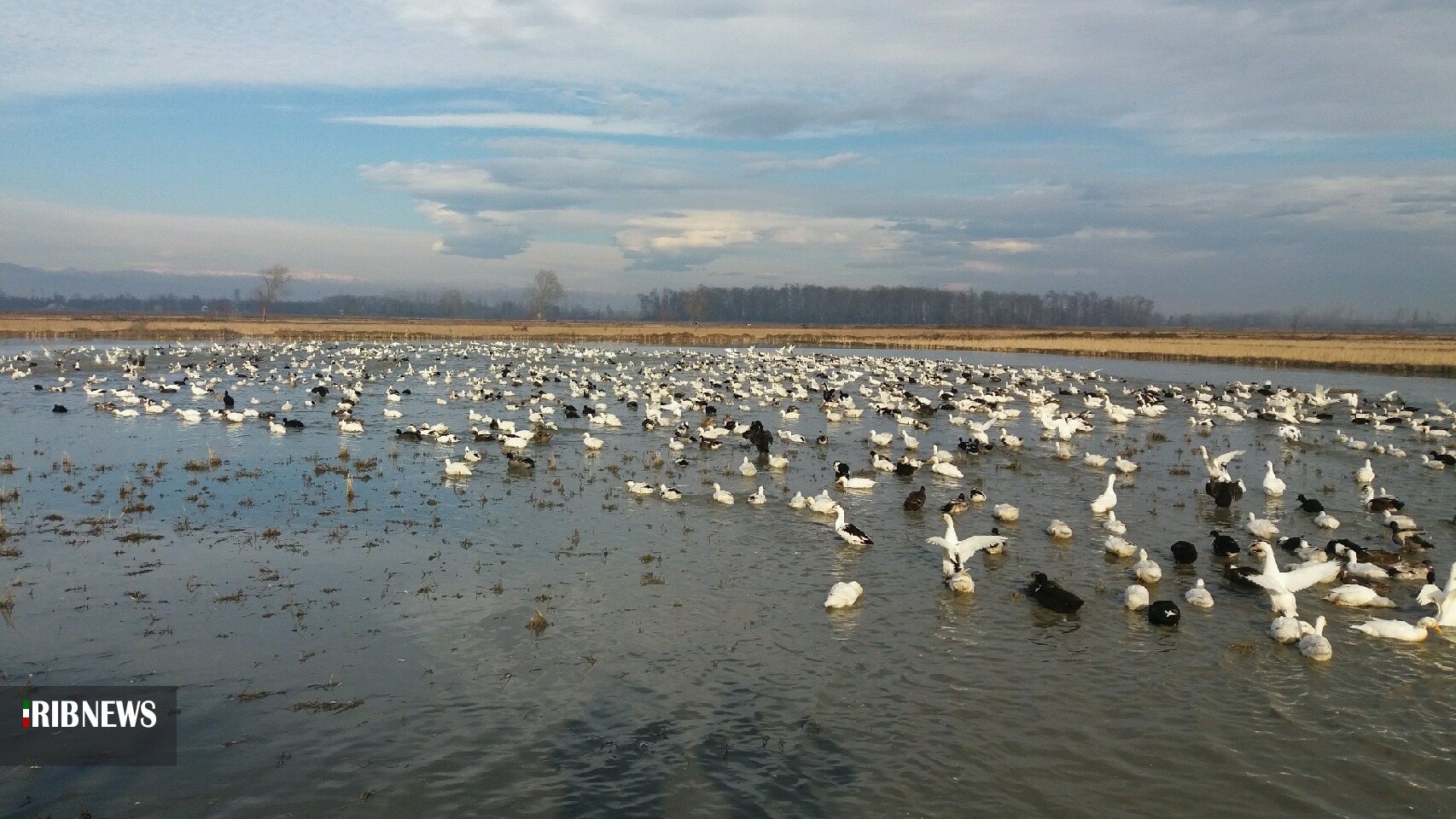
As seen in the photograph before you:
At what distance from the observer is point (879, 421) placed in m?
29.5

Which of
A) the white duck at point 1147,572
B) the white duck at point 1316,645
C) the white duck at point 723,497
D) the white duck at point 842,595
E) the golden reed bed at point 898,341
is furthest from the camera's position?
the golden reed bed at point 898,341

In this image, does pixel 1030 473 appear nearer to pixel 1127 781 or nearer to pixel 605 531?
pixel 605 531

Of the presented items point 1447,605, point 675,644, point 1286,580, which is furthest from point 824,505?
point 1447,605

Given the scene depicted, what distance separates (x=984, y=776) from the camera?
7.63 metres

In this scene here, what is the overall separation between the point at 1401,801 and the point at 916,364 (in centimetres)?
4827

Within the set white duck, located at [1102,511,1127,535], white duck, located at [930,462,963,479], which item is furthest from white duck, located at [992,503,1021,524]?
white duck, located at [930,462,963,479]

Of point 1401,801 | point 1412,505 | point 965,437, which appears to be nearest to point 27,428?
point 965,437

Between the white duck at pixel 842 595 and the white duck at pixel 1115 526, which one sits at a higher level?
the white duck at pixel 1115 526

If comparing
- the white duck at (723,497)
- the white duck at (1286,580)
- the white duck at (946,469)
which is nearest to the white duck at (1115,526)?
the white duck at (1286,580)

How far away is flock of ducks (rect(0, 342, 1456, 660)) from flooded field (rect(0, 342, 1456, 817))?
0.30 m

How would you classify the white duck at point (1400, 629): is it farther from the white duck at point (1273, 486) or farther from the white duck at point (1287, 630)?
the white duck at point (1273, 486)

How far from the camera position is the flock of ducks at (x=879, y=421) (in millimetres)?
12562

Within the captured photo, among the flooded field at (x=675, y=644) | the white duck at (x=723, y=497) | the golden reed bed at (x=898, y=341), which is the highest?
the golden reed bed at (x=898, y=341)

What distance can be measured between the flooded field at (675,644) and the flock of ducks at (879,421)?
0.30m
